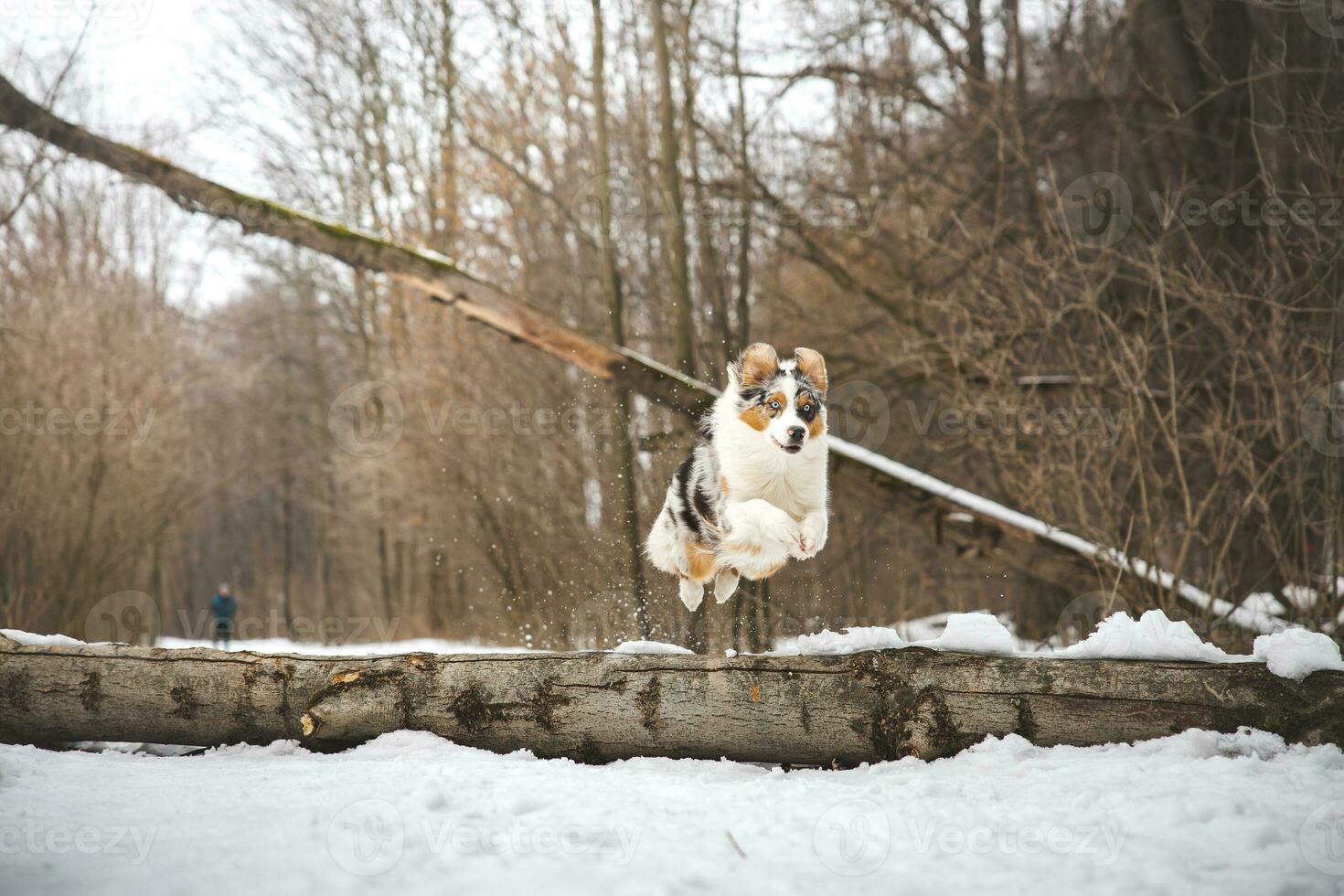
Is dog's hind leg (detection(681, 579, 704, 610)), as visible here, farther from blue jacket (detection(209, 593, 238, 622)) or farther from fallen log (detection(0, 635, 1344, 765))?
blue jacket (detection(209, 593, 238, 622))

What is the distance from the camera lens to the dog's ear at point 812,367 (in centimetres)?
352

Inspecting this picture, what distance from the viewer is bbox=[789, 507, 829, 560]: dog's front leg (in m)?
3.42

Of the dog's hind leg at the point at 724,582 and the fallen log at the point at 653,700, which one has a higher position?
the dog's hind leg at the point at 724,582

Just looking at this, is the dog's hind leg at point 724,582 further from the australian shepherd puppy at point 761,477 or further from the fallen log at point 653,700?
the fallen log at point 653,700

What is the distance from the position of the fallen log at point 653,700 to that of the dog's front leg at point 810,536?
3.84ft

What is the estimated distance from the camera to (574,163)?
15781 mm

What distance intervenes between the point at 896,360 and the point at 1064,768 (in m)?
6.56

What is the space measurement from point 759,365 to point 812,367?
20cm

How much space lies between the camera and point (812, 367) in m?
3.57

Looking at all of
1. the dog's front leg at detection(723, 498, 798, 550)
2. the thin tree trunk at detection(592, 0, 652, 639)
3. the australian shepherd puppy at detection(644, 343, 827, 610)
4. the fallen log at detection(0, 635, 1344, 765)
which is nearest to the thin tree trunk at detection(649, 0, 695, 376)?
the thin tree trunk at detection(592, 0, 652, 639)

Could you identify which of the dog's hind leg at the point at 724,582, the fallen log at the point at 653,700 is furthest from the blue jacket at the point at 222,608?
the dog's hind leg at the point at 724,582

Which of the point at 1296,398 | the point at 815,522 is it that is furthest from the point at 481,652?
the point at 1296,398

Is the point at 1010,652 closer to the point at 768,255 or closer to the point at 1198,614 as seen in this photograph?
the point at 1198,614

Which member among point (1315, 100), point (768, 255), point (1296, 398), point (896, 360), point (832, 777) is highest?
point (768, 255)
